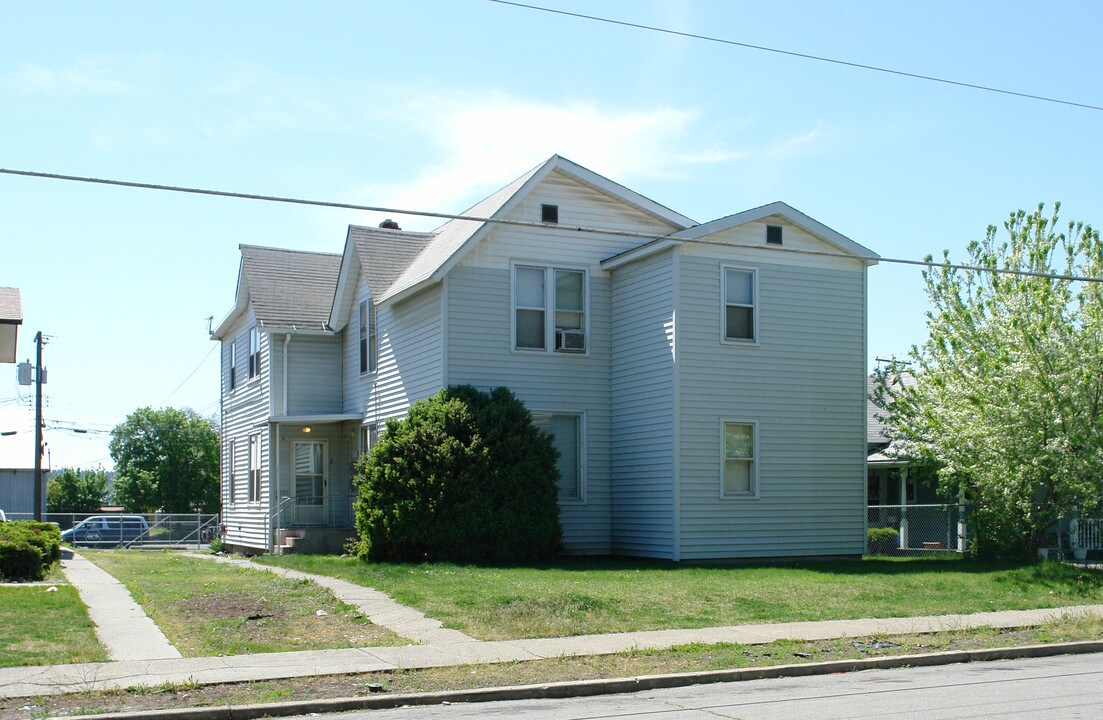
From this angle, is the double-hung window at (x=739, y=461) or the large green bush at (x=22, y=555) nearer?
the large green bush at (x=22, y=555)

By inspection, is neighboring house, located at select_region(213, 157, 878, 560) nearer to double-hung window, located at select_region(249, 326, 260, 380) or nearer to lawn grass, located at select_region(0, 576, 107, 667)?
double-hung window, located at select_region(249, 326, 260, 380)

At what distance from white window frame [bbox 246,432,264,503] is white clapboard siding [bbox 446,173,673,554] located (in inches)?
395

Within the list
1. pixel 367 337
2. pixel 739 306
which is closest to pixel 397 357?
pixel 367 337

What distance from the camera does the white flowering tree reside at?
21500 mm

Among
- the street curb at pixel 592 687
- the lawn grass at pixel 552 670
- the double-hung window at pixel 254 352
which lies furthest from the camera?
the double-hung window at pixel 254 352

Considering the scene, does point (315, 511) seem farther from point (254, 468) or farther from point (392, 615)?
point (392, 615)

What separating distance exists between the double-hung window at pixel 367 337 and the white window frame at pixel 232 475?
8.02 meters

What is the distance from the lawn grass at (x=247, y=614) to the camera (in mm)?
13383

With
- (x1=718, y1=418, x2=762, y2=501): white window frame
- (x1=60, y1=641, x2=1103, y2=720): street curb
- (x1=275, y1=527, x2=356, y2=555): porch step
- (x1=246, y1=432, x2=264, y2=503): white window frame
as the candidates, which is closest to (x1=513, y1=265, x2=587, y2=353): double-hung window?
(x1=718, y1=418, x2=762, y2=501): white window frame

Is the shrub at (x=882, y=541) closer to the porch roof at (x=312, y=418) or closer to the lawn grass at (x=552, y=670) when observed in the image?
the porch roof at (x=312, y=418)

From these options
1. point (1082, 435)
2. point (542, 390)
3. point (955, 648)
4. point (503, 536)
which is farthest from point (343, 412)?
point (955, 648)

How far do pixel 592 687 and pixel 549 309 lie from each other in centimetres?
1406

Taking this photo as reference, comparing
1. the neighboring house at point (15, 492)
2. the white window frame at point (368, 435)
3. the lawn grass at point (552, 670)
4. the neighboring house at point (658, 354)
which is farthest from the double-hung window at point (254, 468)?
the neighboring house at point (15, 492)

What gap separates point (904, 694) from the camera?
34.4ft
